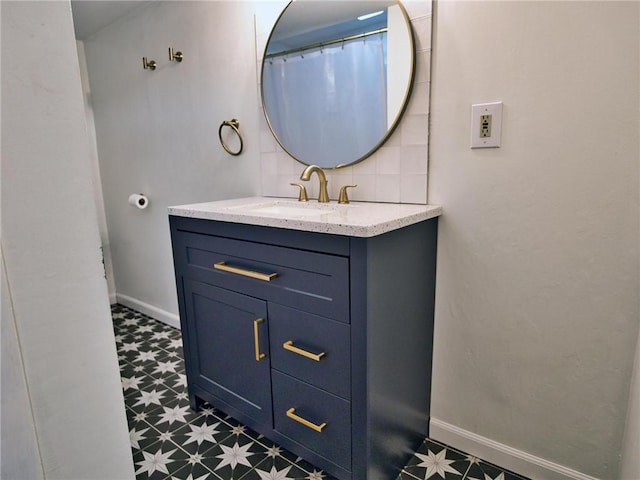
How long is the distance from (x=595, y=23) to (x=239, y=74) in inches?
54.4

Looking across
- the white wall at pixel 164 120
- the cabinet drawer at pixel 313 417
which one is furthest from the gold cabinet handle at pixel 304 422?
the white wall at pixel 164 120

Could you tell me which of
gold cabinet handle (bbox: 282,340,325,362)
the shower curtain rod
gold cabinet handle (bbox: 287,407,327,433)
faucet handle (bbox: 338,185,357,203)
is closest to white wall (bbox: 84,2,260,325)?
the shower curtain rod

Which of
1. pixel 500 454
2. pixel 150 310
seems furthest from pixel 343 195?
pixel 150 310

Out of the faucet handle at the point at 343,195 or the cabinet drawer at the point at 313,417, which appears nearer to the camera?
the cabinet drawer at the point at 313,417

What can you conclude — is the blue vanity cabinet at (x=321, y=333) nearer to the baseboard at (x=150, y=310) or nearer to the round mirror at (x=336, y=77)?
the round mirror at (x=336, y=77)

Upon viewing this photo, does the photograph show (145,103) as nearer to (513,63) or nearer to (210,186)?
(210,186)

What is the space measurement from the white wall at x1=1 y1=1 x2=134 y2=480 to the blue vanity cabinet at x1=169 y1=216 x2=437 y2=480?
70 centimetres

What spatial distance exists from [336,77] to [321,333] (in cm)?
96

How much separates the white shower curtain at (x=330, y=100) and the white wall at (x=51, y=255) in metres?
1.17

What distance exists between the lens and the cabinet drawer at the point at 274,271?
45.0 inches

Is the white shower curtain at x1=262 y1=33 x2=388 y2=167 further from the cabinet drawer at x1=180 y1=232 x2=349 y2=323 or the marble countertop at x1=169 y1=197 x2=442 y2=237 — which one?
the cabinet drawer at x1=180 y1=232 x2=349 y2=323

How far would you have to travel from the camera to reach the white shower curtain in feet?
4.77

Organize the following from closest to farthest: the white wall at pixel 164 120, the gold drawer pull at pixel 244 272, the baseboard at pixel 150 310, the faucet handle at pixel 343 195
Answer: the gold drawer pull at pixel 244 272, the faucet handle at pixel 343 195, the white wall at pixel 164 120, the baseboard at pixel 150 310

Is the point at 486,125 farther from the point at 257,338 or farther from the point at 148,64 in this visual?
the point at 148,64
